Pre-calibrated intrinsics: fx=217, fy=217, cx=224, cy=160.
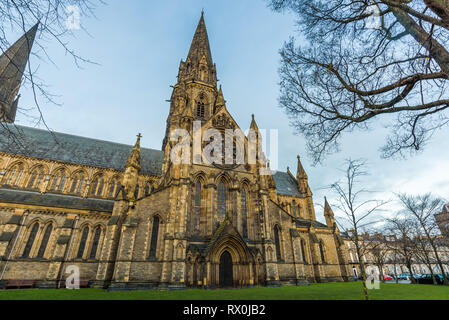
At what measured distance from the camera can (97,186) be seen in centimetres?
2500

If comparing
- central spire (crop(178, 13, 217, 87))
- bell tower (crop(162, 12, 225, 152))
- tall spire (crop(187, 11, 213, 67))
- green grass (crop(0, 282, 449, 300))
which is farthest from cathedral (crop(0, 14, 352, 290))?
tall spire (crop(187, 11, 213, 67))

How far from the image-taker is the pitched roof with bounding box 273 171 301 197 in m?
34.9

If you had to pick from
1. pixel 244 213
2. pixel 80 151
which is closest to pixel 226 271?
pixel 244 213

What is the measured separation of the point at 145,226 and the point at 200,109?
20267mm

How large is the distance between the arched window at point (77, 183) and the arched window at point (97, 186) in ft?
3.84

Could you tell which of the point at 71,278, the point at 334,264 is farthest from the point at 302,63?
the point at 334,264


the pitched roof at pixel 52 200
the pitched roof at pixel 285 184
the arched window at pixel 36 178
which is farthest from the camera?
the pitched roof at pixel 285 184

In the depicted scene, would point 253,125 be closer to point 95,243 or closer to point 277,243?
point 277,243

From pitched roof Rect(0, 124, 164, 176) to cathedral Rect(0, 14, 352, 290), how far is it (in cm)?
21

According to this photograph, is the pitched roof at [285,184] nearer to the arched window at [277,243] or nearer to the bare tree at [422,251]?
the arched window at [277,243]

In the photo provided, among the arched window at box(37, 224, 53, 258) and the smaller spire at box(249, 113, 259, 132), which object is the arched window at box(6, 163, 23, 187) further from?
the smaller spire at box(249, 113, 259, 132)

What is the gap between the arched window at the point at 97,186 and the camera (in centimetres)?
2452

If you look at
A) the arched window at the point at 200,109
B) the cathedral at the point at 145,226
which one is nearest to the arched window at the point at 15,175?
the cathedral at the point at 145,226

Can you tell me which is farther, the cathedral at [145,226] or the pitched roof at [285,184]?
the pitched roof at [285,184]
